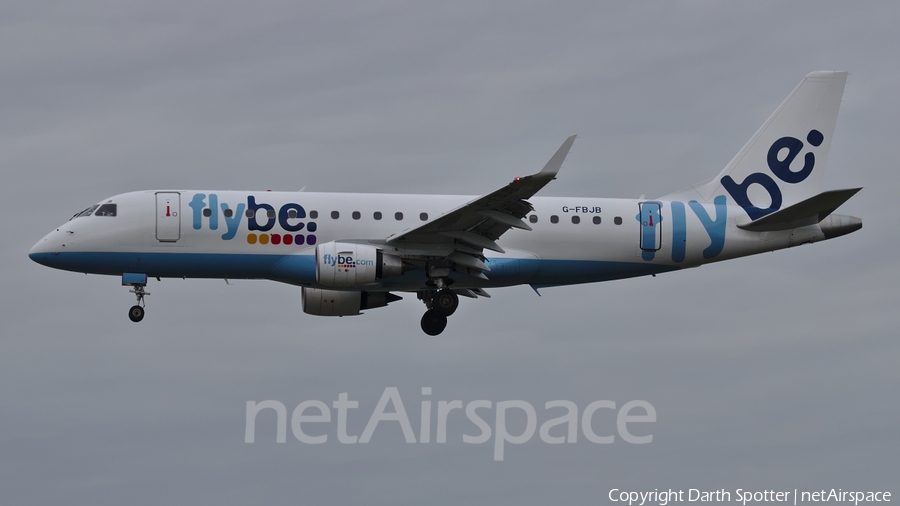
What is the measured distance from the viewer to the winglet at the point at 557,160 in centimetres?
3722

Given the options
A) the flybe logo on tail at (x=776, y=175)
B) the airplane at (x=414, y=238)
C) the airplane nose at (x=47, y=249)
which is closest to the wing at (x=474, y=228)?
the airplane at (x=414, y=238)

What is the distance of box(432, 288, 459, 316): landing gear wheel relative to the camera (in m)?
43.2

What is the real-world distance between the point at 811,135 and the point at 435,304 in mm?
15207

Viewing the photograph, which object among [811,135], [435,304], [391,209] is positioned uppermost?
[811,135]

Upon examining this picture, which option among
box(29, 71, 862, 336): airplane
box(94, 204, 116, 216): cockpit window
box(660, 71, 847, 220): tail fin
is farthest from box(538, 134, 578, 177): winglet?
box(94, 204, 116, 216): cockpit window

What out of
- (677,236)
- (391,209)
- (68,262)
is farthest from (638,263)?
(68,262)

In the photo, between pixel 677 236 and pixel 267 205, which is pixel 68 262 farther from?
pixel 677 236

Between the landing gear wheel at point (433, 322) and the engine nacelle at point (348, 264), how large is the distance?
3.38 metres

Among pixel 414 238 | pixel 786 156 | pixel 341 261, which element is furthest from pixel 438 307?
pixel 786 156

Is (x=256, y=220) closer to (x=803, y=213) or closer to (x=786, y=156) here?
(x=803, y=213)

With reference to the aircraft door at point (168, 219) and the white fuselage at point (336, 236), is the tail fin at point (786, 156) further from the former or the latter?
the aircraft door at point (168, 219)

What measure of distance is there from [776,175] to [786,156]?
2.88ft

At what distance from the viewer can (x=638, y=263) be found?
43.9m

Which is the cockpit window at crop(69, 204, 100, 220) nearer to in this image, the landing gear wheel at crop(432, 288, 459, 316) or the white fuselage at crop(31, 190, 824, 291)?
the white fuselage at crop(31, 190, 824, 291)
